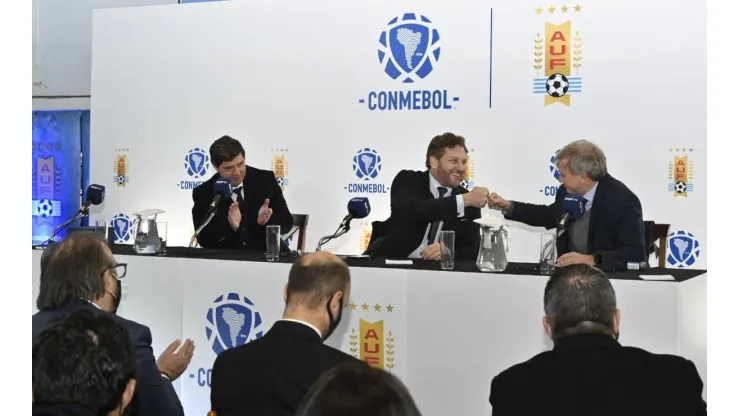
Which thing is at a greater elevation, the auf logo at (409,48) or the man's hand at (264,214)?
the auf logo at (409,48)

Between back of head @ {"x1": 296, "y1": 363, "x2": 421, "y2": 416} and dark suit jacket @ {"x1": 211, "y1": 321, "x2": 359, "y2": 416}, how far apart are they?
0.71 m

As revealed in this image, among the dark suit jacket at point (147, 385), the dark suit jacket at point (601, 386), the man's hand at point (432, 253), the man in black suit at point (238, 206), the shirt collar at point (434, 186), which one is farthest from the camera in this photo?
the man in black suit at point (238, 206)

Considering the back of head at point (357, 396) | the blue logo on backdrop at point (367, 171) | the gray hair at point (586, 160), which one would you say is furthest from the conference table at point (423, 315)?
the blue logo on backdrop at point (367, 171)

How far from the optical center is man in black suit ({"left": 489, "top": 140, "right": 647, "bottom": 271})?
3289mm

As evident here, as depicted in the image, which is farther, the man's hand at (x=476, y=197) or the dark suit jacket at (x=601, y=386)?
the man's hand at (x=476, y=197)

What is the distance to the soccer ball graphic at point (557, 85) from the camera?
5879mm

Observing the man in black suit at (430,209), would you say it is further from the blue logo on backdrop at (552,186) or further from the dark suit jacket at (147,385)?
the dark suit jacket at (147,385)

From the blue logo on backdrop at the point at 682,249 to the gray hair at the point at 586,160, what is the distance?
2306mm

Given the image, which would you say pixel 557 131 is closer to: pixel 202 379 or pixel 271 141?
pixel 271 141

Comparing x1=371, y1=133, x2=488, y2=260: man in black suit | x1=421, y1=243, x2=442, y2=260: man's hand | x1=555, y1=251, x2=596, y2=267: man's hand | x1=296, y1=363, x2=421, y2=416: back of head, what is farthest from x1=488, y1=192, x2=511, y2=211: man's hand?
x1=296, y1=363, x2=421, y2=416: back of head

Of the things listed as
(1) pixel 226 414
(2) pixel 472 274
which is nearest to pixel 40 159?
(2) pixel 472 274

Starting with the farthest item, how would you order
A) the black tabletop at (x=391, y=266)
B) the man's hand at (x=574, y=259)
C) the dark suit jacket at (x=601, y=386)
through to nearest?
the man's hand at (x=574, y=259), the black tabletop at (x=391, y=266), the dark suit jacket at (x=601, y=386)

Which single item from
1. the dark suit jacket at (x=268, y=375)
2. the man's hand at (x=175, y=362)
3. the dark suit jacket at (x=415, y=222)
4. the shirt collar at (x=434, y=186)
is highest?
the shirt collar at (x=434, y=186)

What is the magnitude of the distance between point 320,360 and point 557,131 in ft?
13.7
